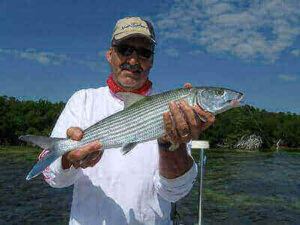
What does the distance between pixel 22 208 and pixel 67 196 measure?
15.6 feet

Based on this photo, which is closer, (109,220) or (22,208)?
(109,220)

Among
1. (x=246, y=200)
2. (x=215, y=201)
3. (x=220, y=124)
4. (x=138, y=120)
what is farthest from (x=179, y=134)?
(x=220, y=124)

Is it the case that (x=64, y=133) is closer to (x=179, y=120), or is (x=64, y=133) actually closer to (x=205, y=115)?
(x=179, y=120)

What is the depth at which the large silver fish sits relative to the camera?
12.9 feet

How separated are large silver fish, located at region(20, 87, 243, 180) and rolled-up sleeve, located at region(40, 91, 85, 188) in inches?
8.7

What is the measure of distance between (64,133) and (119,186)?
925 millimetres

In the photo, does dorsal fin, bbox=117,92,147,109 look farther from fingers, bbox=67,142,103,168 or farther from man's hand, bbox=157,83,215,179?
fingers, bbox=67,142,103,168

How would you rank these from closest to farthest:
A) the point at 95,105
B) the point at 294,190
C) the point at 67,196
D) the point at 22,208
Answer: the point at 95,105 → the point at 22,208 → the point at 67,196 → the point at 294,190

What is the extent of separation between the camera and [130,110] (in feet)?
13.5

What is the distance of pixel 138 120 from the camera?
4.04 m

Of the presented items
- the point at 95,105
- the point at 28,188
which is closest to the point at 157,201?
the point at 95,105

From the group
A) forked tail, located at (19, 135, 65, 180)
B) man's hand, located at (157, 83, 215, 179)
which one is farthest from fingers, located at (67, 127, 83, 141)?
man's hand, located at (157, 83, 215, 179)

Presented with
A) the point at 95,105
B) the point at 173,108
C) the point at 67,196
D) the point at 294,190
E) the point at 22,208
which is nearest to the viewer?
the point at 173,108

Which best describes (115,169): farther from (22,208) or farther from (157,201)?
(22,208)
